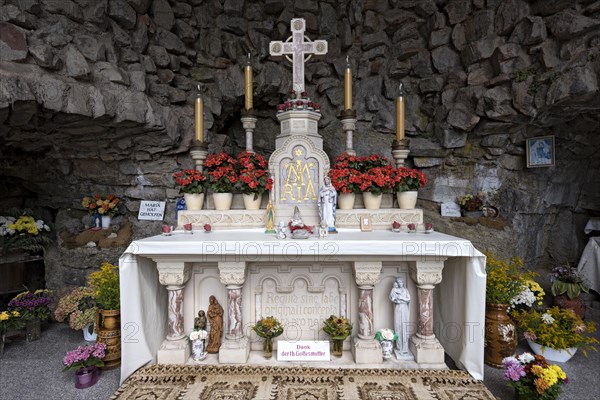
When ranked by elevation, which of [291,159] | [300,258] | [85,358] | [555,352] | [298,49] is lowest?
[555,352]

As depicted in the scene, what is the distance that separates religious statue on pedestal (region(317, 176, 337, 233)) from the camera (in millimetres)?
3875

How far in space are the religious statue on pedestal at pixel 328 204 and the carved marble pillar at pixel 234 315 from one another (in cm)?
114

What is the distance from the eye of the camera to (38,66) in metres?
4.93

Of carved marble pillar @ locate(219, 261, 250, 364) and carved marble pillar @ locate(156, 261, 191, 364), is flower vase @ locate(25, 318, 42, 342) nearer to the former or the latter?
carved marble pillar @ locate(156, 261, 191, 364)

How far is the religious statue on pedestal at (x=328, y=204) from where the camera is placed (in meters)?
3.88

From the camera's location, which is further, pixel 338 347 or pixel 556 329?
pixel 556 329

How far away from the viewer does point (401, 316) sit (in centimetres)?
372

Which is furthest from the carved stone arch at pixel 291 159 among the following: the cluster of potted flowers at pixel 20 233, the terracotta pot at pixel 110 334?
the cluster of potted flowers at pixel 20 233

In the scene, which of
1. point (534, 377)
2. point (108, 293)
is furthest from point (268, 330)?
point (534, 377)

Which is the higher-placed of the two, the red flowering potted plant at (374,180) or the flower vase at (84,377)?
the red flowering potted plant at (374,180)

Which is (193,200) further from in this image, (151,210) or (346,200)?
(151,210)

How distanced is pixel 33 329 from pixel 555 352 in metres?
7.67

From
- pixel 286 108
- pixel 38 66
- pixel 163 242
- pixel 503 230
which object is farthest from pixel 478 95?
pixel 38 66

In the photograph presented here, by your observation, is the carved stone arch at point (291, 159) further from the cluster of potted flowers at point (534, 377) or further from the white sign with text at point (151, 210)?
the white sign with text at point (151, 210)
